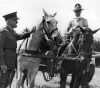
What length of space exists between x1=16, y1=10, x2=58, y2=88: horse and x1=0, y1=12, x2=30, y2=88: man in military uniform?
995mm

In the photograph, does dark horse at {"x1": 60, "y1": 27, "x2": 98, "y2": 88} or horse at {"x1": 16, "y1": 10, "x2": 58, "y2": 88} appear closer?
horse at {"x1": 16, "y1": 10, "x2": 58, "y2": 88}

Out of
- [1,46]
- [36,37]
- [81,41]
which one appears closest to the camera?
[1,46]

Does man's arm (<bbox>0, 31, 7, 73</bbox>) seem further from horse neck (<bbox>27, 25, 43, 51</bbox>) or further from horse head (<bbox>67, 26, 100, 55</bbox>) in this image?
horse head (<bbox>67, 26, 100, 55</bbox>)

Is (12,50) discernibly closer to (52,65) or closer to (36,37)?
(36,37)

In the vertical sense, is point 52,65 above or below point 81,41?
below

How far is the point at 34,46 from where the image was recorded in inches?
345

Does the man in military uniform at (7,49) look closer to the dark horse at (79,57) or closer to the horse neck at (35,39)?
the horse neck at (35,39)

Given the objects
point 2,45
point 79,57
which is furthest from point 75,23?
point 2,45

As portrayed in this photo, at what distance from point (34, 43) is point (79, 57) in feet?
5.75

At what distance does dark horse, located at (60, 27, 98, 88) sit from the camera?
9.38m

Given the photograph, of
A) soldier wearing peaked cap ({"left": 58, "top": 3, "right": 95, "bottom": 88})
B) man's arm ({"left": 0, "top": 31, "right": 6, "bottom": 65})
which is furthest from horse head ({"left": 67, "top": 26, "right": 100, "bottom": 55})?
man's arm ({"left": 0, "top": 31, "right": 6, "bottom": 65})

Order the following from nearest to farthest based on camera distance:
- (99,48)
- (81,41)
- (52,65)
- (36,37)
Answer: (36,37) → (81,41) → (52,65) → (99,48)

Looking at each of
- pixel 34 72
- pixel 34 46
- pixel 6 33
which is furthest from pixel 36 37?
pixel 6 33

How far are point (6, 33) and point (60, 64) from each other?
11.5 ft
